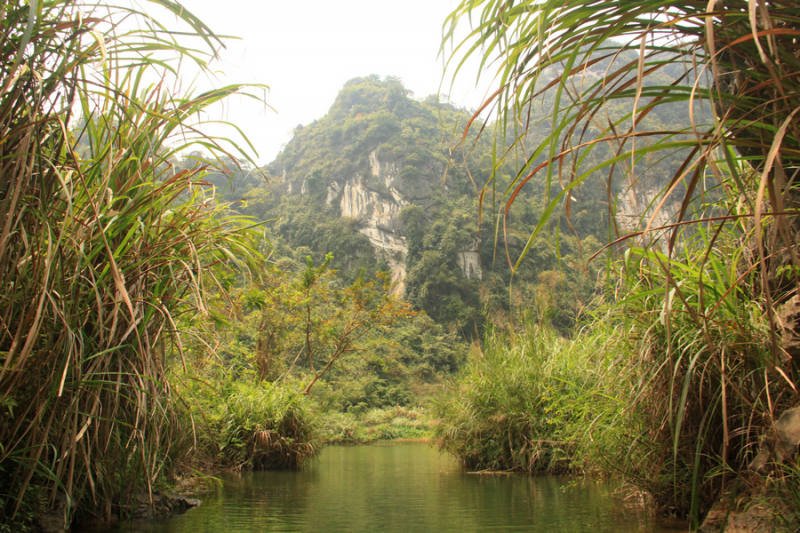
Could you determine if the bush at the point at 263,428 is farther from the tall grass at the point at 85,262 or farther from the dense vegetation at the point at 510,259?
the tall grass at the point at 85,262

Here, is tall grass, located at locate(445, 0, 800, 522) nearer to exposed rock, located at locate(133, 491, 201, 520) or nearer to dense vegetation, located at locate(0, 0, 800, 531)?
dense vegetation, located at locate(0, 0, 800, 531)

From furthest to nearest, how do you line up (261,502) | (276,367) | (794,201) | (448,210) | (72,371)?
(448,210), (276,367), (261,502), (72,371), (794,201)

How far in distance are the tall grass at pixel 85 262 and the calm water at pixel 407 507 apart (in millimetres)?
495

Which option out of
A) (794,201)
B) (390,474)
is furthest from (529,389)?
(794,201)

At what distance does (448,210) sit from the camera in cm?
4809

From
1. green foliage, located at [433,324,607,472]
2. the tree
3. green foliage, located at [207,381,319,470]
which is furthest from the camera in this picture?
the tree

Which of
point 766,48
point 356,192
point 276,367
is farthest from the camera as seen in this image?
point 356,192

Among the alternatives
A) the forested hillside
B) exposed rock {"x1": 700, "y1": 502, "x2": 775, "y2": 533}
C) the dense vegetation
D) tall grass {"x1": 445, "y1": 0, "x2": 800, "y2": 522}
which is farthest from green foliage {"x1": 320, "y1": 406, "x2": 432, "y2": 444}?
the forested hillside

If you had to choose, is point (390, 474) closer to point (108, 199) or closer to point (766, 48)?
point (108, 199)

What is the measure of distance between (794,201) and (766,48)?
57 centimetres

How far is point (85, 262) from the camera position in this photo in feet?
6.59

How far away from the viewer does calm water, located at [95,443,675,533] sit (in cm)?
257

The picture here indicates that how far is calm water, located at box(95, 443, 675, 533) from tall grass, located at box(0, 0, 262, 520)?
1.62 feet

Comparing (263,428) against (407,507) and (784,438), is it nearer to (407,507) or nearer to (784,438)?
(407,507)
